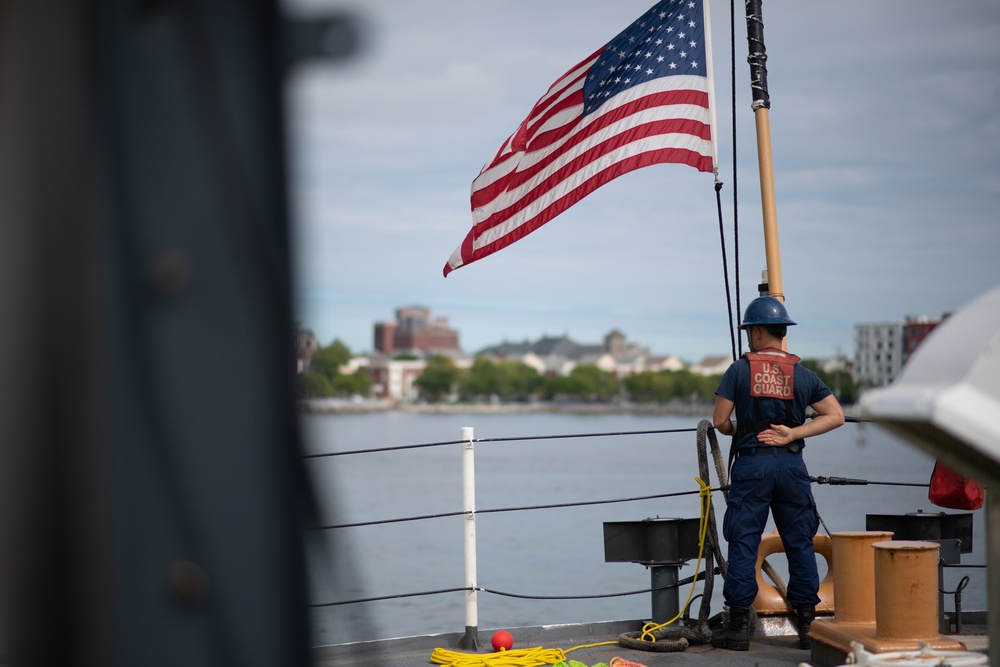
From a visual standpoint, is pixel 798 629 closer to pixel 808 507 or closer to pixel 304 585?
pixel 808 507

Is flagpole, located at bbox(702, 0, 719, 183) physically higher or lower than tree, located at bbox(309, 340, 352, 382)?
higher

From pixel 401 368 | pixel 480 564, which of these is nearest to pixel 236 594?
pixel 480 564

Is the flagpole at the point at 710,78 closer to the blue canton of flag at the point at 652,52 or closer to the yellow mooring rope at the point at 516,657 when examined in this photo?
the blue canton of flag at the point at 652,52

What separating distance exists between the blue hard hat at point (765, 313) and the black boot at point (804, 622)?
1593 millimetres

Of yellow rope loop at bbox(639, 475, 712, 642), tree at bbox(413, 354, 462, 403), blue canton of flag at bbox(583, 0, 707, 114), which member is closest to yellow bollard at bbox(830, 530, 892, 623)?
yellow rope loop at bbox(639, 475, 712, 642)

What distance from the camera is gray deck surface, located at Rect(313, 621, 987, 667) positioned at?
554 centimetres

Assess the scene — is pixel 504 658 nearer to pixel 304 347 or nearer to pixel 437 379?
pixel 304 347

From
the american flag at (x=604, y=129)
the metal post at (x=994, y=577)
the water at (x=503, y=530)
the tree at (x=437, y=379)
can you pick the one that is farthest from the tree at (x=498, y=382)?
the metal post at (x=994, y=577)

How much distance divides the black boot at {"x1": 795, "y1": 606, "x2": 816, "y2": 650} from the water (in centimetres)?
263

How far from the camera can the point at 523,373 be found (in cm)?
15638

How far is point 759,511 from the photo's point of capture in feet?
18.1

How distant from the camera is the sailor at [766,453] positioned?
5.53m

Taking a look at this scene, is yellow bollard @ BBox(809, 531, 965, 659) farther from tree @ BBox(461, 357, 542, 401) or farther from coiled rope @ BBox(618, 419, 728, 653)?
tree @ BBox(461, 357, 542, 401)

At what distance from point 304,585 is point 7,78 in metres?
0.64
